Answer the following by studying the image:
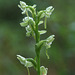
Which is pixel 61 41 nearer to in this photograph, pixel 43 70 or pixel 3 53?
pixel 3 53

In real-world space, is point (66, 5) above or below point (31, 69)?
above

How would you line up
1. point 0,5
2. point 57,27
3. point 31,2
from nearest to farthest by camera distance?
point 57,27, point 31,2, point 0,5

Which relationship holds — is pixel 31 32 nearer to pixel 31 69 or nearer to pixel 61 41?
pixel 61 41

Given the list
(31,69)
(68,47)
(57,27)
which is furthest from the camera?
(31,69)

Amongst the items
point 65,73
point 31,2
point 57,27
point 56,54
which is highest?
point 31,2

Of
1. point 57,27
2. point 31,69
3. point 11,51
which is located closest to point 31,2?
point 57,27

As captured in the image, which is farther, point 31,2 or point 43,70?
point 31,2
